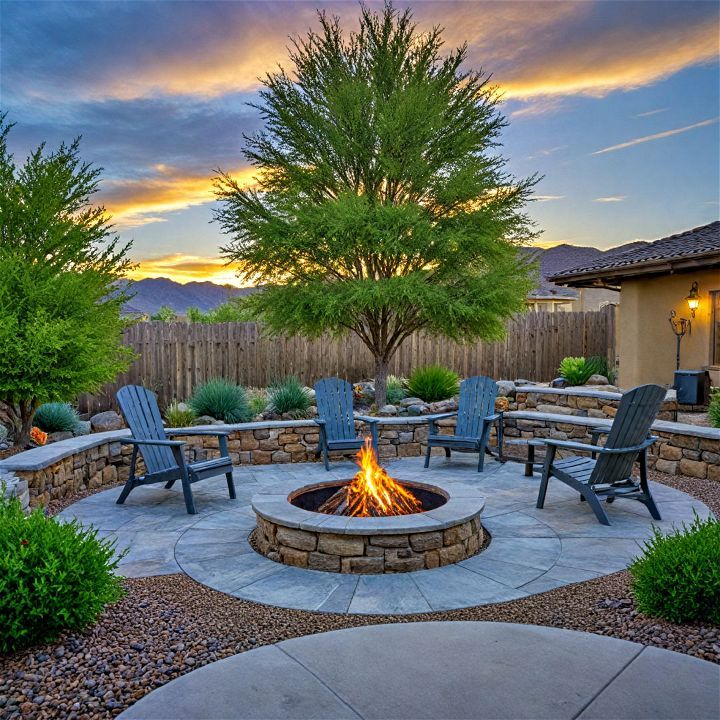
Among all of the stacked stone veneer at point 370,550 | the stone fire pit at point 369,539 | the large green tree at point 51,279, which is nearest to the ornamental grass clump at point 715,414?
the stone fire pit at point 369,539

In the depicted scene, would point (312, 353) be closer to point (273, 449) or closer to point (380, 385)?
point (380, 385)

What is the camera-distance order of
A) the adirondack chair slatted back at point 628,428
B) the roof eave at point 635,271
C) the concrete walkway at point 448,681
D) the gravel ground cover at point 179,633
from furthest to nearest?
the roof eave at point 635,271 < the adirondack chair slatted back at point 628,428 < the gravel ground cover at point 179,633 < the concrete walkway at point 448,681

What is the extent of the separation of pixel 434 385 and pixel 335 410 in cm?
348

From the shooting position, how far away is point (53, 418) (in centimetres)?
839

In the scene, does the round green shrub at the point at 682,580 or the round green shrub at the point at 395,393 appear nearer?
the round green shrub at the point at 682,580

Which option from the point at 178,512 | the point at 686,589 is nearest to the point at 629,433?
the point at 686,589

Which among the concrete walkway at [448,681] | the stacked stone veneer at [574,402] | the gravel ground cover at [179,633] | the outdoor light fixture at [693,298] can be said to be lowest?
the gravel ground cover at [179,633]

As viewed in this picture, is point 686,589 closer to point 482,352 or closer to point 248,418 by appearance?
point 248,418

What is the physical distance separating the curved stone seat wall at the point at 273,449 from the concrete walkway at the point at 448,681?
284cm

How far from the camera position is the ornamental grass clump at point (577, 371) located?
12.2 meters

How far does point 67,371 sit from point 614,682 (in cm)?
612

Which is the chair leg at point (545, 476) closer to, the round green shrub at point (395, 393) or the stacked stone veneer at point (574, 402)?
the stacked stone veneer at point (574, 402)

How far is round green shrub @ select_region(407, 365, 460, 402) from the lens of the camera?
32.4 feet

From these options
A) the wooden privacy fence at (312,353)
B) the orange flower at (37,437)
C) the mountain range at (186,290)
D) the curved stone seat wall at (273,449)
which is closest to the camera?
the curved stone seat wall at (273,449)
